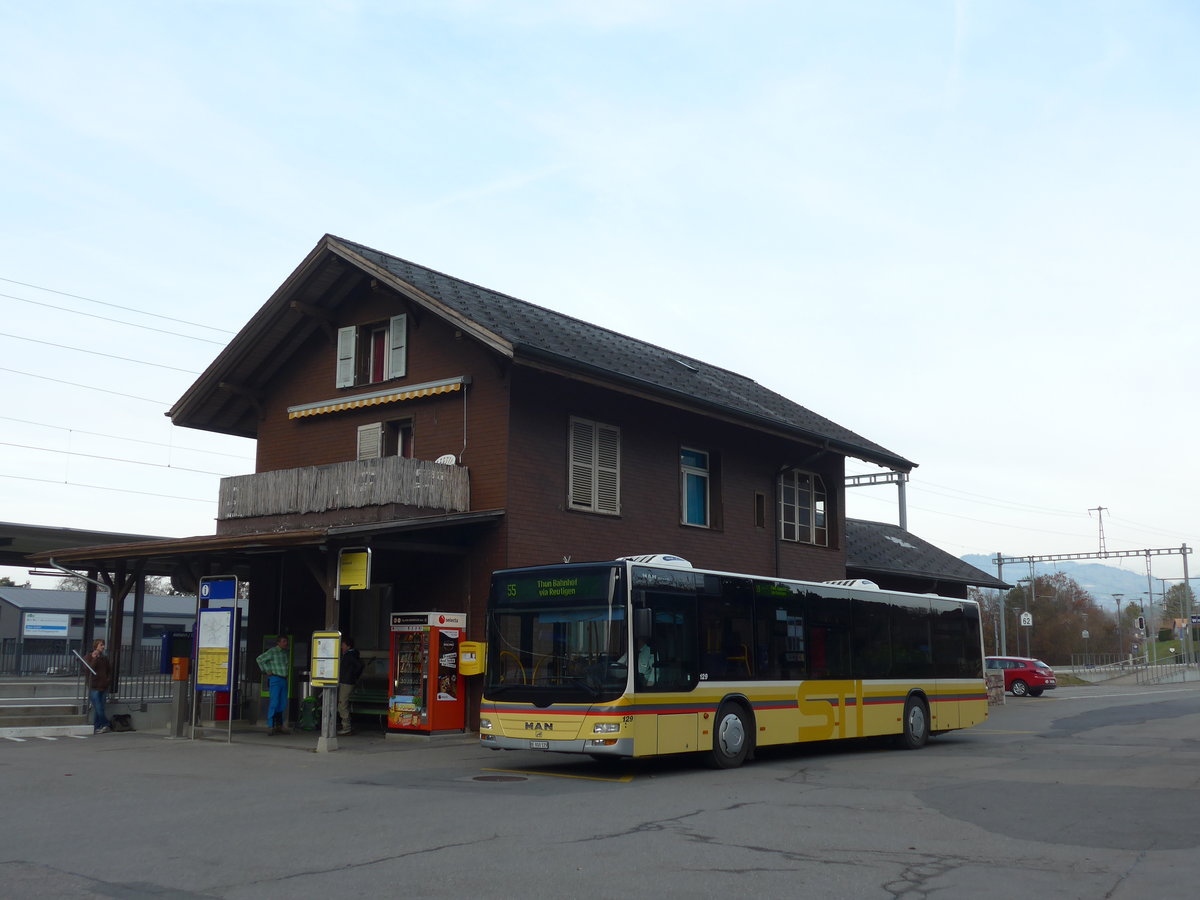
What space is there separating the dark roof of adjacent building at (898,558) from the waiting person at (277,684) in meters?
16.4

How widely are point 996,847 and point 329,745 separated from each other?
37.4 ft

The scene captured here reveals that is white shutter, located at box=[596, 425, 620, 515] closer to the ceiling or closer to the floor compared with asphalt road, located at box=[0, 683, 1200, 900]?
closer to the ceiling

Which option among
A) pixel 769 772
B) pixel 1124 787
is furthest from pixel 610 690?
pixel 1124 787

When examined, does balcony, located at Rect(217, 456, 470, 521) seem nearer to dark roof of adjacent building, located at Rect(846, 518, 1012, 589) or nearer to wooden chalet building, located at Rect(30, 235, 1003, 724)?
wooden chalet building, located at Rect(30, 235, 1003, 724)

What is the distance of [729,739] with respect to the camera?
16.0 metres

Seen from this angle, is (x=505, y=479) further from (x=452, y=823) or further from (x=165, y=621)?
(x=165, y=621)

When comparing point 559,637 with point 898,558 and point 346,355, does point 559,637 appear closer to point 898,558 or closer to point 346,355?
point 346,355

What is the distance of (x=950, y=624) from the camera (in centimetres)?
2155

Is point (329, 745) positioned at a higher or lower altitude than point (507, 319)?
lower

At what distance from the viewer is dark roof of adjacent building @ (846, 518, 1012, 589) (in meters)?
33.7

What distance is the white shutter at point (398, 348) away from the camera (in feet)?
77.7

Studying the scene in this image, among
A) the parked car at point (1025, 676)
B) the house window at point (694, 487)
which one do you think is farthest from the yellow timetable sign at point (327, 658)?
the parked car at point (1025, 676)

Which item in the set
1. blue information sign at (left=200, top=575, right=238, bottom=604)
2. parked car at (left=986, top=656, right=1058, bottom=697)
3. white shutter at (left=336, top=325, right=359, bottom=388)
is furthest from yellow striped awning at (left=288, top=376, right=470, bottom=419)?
parked car at (left=986, top=656, right=1058, bottom=697)

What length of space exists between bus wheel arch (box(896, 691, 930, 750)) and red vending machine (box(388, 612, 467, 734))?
760 cm
